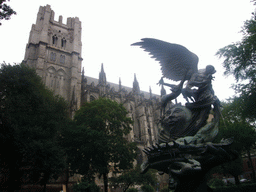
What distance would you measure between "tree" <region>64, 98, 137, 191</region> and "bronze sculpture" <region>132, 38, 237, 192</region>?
11.2 m

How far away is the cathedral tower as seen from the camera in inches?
1231

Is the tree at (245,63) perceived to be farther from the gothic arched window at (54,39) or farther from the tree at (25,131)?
the gothic arched window at (54,39)

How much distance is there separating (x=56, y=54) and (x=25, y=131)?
22.4 meters

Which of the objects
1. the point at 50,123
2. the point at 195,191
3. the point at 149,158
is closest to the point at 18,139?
the point at 50,123

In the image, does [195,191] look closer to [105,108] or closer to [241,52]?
[241,52]

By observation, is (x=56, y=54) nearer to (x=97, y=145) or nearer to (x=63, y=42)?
(x=63, y=42)

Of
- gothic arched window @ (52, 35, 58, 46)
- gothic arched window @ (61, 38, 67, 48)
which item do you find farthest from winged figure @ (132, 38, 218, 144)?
gothic arched window @ (61, 38, 67, 48)

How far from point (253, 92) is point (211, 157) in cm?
1163

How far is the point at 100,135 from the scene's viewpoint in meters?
17.0

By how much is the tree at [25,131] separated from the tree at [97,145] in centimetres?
174

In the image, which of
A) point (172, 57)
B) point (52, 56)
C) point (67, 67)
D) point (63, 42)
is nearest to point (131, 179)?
point (172, 57)

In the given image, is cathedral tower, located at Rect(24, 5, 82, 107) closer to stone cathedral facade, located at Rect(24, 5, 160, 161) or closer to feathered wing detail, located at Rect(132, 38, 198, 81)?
stone cathedral facade, located at Rect(24, 5, 160, 161)

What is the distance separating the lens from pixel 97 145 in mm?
16312

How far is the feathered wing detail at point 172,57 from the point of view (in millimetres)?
6855
